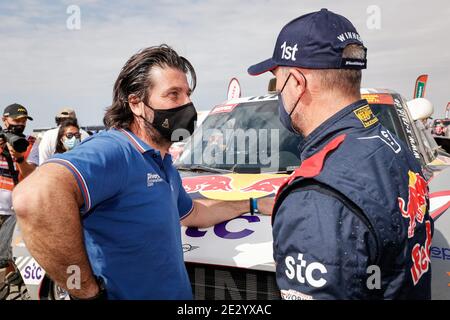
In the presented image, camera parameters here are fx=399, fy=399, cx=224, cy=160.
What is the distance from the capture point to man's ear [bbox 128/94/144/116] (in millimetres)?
2143

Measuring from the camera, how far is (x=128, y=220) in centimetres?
176

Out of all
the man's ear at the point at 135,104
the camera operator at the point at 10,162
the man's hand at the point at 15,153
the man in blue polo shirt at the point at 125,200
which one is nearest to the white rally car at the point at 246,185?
the man in blue polo shirt at the point at 125,200

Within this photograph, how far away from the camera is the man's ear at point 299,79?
4.59 feet

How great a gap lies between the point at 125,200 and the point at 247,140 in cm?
223

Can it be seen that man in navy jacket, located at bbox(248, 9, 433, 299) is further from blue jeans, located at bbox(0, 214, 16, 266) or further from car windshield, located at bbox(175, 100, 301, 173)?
blue jeans, located at bbox(0, 214, 16, 266)

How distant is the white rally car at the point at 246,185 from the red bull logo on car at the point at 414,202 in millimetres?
931

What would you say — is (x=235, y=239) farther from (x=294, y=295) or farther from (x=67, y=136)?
(x=67, y=136)

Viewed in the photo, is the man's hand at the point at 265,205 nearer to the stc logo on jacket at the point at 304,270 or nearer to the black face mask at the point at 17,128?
the stc logo on jacket at the point at 304,270

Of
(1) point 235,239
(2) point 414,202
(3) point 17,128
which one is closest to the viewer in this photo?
(2) point 414,202

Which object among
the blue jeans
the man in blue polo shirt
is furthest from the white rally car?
the blue jeans

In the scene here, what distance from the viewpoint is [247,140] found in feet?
12.6

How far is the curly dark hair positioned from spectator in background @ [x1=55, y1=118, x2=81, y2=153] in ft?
12.0

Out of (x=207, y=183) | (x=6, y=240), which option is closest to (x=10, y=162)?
(x=6, y=240)

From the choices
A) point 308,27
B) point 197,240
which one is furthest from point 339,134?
point 197,240
